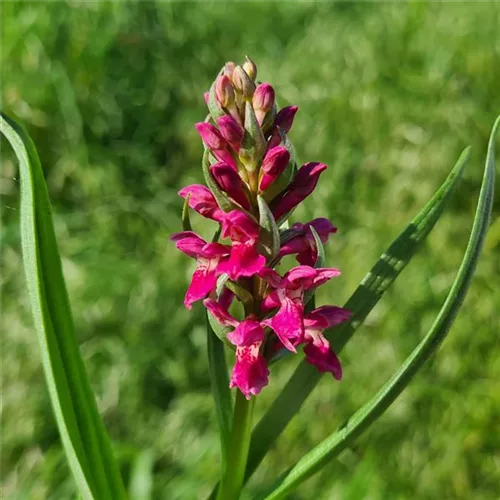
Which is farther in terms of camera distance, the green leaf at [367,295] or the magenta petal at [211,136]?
the green leaf at [367,295]

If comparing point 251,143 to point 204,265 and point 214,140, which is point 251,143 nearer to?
point 214,140

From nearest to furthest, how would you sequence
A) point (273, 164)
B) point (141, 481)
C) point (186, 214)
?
point (273, 164)
point (186, 214)
point (141, 481)

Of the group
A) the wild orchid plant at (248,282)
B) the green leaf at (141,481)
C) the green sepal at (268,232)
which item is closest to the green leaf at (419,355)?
the wild orchid plant at (248,282)

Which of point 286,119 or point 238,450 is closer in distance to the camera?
point 286,119

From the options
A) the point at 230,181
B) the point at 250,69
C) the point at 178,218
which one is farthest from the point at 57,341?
the point at 178,218

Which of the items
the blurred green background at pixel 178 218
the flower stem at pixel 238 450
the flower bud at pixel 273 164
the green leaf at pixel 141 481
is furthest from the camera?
the blurred green background at pixel 178 218

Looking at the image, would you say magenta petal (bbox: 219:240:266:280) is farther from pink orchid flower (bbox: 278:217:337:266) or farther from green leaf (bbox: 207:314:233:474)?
green leaf (bbox: 207:314:233:474)

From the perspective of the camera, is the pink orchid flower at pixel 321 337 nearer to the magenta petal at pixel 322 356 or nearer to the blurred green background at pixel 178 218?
the magenta petal at pixel 322 356
